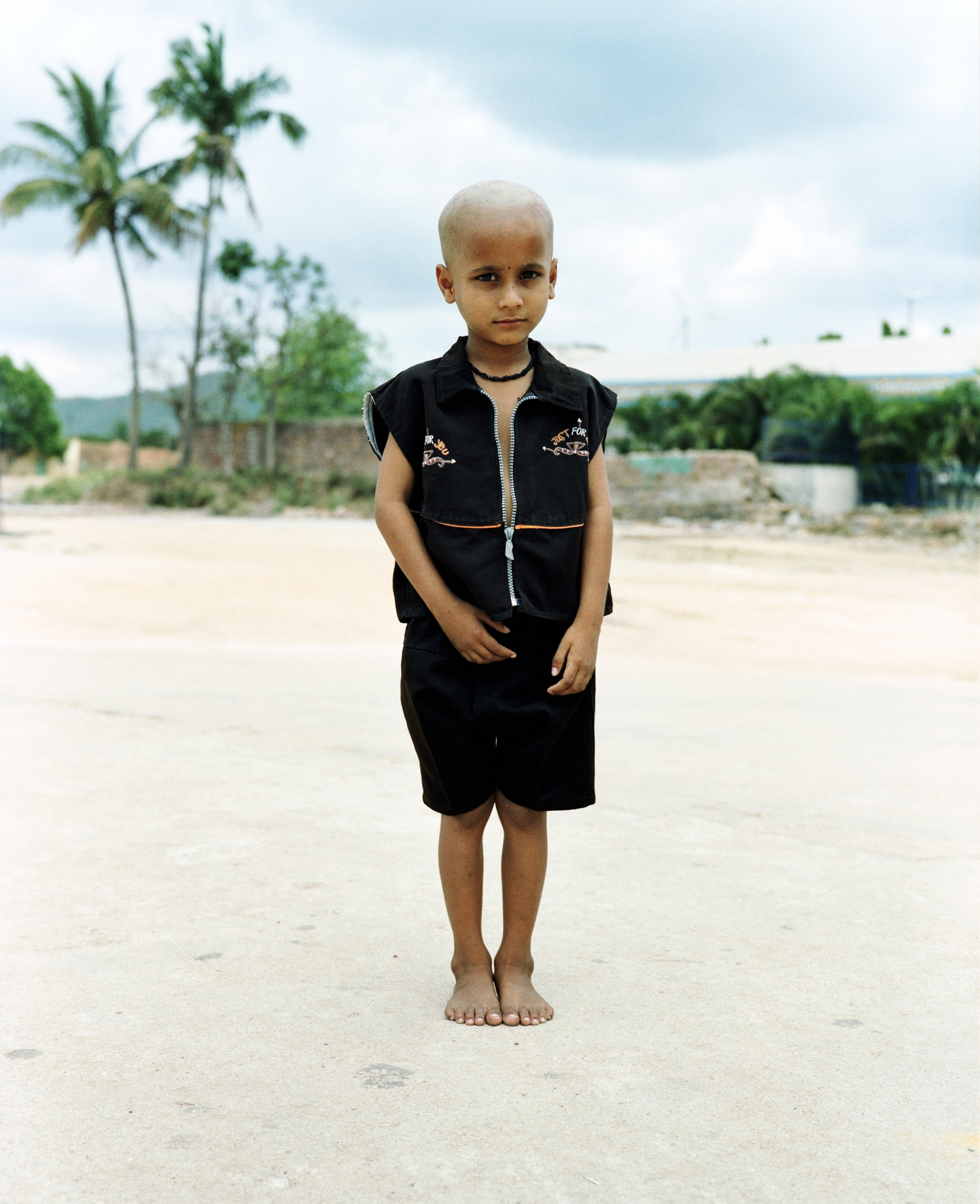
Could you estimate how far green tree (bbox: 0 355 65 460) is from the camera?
51.5 m

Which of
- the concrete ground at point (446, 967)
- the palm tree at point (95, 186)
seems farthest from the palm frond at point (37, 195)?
the concrete ground at point (446, 967)

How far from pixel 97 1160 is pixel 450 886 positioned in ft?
2.52

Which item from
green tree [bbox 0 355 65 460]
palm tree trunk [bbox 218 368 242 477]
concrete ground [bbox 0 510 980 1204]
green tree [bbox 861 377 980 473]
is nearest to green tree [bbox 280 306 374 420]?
palm tree trunk [bbox 218 368 242 477]

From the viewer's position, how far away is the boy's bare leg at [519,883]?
2.09 m

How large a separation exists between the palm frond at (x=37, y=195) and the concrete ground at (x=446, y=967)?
25.0 metres

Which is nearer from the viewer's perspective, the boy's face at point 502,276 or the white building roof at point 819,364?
the boy's face at point 502,276

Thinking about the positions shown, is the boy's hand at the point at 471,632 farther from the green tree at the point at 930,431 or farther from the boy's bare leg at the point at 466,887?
the green tree at the point at 930,431

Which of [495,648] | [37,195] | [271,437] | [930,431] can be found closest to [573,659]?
[495,648]

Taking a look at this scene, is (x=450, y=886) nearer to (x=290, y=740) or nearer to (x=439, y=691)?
(x=439, y=691)

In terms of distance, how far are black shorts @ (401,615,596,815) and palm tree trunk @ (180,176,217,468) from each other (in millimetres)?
27651

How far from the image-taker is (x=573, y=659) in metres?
2.00

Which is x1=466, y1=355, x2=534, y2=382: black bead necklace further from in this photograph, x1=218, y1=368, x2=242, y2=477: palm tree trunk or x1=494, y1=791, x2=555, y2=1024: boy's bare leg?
x1=218, y1=368, x2=242, y2=477: palm tree trunk

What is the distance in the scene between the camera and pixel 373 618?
389 inches

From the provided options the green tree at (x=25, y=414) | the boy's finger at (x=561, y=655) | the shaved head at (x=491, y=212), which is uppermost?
the green tree at (x=25, y=414)
